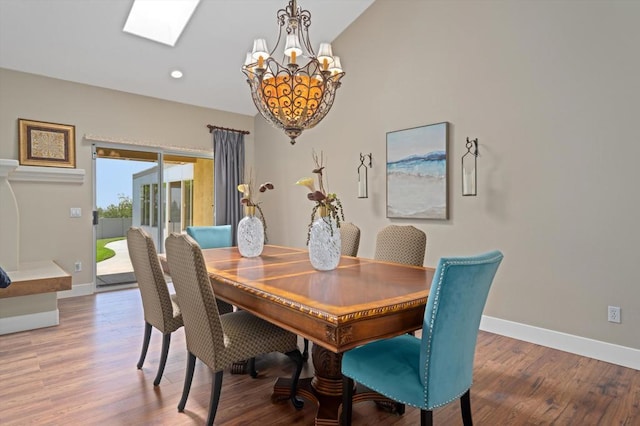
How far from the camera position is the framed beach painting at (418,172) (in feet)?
12.6

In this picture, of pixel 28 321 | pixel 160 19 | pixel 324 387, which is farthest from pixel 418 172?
pixel 28 321

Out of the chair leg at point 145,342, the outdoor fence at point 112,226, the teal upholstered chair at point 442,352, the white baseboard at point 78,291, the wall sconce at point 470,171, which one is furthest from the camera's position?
the outdoor fence at point 112,226

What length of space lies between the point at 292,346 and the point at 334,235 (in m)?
0.69

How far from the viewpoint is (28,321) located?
354cm

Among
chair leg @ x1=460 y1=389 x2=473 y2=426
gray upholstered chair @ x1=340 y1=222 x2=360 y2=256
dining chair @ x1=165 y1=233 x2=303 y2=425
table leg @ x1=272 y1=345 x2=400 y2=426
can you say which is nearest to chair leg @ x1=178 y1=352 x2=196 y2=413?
dining chair @ x1=165 y1=233 x2=303 y2=425

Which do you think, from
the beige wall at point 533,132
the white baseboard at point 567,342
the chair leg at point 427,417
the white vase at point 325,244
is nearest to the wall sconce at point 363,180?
the beige wall at point 533,132

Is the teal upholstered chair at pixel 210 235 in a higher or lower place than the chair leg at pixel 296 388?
higher

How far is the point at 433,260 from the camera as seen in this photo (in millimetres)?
4008

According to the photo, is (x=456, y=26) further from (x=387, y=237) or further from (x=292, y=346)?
(x=292, y=346)

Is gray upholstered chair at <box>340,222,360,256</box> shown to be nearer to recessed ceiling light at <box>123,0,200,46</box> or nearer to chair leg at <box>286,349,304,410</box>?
chair leg at <box>286,349,304,410</box>

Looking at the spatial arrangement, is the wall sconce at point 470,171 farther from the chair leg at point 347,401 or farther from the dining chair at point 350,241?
the chair leg at point 347,401

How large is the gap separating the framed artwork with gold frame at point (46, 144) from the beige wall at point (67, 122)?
7cm

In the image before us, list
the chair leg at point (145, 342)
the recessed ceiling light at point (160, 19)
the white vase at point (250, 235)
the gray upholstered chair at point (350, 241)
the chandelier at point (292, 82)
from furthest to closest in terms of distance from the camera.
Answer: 1. the recessed ceiling light at point (160, 19)
2. the gray upholstered chair at point (350, 241)
3. the white vase at point (250, 235)
4. the chair leg at point (145, 342)
5. the chandelier at point (292, 82)

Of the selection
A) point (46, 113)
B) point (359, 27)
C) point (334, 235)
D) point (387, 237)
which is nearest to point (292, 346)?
point (334, 235)
